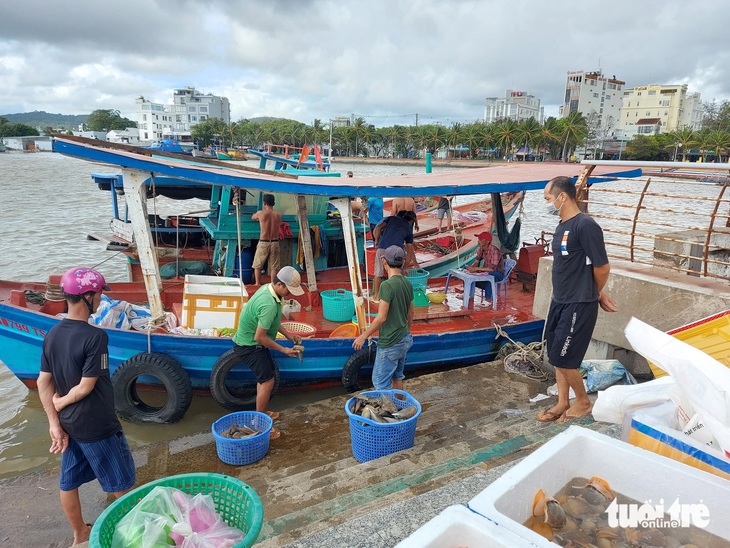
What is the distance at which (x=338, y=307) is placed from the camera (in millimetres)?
6281

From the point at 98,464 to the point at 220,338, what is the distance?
220cm

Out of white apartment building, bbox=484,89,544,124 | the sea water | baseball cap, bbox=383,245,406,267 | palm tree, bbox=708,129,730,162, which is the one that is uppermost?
white apartment building, bbox=484,89,544,124

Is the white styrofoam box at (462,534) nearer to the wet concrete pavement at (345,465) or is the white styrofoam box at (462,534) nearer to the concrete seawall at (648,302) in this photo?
the wet concrete pavement at (345,465)

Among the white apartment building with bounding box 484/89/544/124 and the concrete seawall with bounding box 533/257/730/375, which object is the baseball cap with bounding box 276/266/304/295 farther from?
the white apartment building with bounding box 484/89/544/124

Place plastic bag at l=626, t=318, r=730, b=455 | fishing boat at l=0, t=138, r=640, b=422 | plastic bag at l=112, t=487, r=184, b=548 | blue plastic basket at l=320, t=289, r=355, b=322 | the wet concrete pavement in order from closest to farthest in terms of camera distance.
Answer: plastic bag at l=626, t=318, r=730, b=455, plastic bag at l=112, t=487, r=184, b=548, the wet concrete pavement, fishing boat at l=0, t=138, r=640, b=422, blue plastic basket at l=320, t=289, r=355, b=322

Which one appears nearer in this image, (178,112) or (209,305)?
(209,305)

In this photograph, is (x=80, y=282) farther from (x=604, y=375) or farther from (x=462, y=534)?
(x=604, y=375)

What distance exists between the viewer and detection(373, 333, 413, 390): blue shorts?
4426 mm

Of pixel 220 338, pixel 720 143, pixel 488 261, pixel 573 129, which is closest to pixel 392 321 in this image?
pixel 220 338

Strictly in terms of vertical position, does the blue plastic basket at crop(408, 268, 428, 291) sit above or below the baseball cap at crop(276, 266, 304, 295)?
below

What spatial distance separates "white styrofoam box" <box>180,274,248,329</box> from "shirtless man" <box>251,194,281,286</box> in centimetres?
108

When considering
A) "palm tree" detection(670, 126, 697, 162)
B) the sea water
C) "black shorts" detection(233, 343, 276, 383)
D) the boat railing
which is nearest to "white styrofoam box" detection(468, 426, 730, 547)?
the boat railing

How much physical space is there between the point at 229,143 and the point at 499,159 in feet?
141

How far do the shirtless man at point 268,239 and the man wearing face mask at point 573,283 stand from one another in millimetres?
4030
